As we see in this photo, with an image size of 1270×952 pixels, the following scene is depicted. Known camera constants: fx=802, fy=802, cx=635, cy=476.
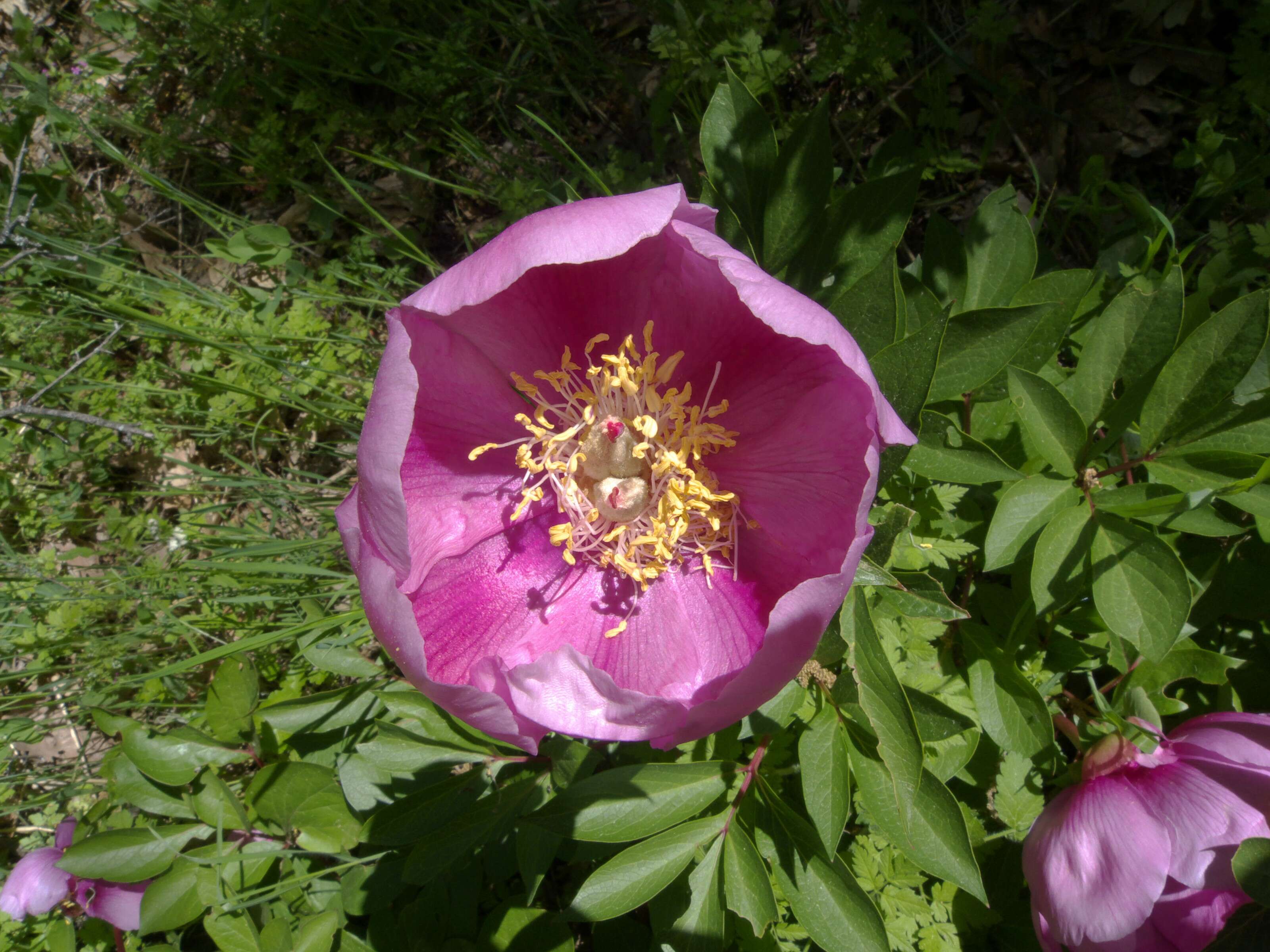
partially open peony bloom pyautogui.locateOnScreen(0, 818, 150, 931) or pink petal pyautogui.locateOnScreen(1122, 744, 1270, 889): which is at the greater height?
pink petal pyautogui.locateOnScreen(1122, 744, 1270, 889)

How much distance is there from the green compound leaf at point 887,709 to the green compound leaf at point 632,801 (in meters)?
0.36

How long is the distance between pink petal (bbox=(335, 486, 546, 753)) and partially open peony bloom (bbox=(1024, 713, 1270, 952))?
949 millimetres

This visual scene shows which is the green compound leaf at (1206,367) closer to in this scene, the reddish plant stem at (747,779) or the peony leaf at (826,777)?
the peony leaf at (826,777)

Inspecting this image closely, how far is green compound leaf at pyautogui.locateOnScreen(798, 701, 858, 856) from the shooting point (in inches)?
51.3

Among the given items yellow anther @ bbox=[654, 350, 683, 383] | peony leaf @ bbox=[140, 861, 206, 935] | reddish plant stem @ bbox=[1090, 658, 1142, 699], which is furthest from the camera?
peony leaf @ bbox=[140, 861, 206, 935]

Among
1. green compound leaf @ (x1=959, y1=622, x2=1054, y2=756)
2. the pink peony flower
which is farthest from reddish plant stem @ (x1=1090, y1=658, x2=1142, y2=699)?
the pink peony flower

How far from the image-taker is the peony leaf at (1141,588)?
130 centimetres

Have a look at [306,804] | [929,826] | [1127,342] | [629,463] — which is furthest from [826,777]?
[306,804]

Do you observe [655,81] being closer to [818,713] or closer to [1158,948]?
[818,713]

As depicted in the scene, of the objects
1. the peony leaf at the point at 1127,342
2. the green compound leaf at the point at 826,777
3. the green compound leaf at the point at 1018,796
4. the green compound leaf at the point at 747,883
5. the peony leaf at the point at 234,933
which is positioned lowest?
the green compound leaf at the point at 1018,796

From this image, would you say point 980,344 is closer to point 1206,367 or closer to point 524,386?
point 1206,367

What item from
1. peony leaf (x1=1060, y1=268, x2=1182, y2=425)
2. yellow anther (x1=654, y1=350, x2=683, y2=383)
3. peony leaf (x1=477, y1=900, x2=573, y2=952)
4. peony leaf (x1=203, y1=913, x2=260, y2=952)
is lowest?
peony leaf (x1=477, y1=900, x2=573, y2=952)

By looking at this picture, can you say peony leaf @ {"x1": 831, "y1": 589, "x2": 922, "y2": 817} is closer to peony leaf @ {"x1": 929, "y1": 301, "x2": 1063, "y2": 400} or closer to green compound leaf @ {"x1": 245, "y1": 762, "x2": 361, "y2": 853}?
peony leaf @ {"x1": 929, "y1": 301, "x2": 1063, "y2": 400}

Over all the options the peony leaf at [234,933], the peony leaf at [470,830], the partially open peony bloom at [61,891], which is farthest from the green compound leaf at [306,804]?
the partially open peony bloom at [61,891]
